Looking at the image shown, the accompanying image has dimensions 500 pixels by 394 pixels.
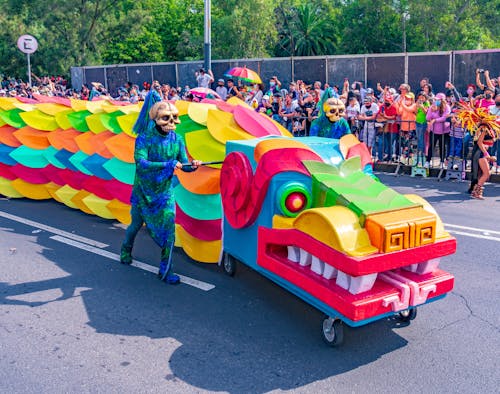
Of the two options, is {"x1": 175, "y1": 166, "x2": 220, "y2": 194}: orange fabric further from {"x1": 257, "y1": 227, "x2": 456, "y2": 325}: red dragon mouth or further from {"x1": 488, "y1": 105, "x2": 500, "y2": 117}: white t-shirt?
{"x1": 488, "y1": 105, "x2": 500, "y2": 117}: white t-shirt

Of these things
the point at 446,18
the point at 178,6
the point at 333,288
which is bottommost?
the point at 333,288

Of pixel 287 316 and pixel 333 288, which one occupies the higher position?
pixel 333 288

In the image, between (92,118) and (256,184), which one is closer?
(256,184)

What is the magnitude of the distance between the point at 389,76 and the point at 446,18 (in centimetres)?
2078

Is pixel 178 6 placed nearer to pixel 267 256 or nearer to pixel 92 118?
pixel 92 118

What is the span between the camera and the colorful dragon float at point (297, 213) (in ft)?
12.9

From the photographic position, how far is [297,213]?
4656 millimetres

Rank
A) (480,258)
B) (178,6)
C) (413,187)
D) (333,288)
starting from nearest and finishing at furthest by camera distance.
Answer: (333,288), (480,258), (413,187), (178,6)

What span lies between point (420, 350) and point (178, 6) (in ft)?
167

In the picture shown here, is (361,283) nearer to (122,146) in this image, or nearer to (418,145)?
(122,146)

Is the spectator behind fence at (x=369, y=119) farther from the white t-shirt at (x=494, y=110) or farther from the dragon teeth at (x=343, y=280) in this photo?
the dragon teeth at (x=343, y=280)

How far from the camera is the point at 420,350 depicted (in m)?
4.27

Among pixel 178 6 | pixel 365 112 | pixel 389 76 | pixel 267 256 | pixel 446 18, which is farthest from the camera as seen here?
pixel 178 6

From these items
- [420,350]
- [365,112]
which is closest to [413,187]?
[365,112]
